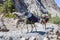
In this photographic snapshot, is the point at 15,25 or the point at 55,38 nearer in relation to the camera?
the point at 55,38

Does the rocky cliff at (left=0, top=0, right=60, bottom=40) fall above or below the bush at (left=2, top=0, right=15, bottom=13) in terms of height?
below

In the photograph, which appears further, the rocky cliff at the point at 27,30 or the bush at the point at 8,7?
the bush at the point at 8,7

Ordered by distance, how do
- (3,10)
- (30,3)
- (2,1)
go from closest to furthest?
1. (3,10)
2. (2,1)
3. (30,3)

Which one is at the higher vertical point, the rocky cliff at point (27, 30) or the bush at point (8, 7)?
the bush at point (8, 7)

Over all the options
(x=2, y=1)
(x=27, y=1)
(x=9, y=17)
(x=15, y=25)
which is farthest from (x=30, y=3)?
(x=15, y=25)

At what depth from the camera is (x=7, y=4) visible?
40125 millimetres

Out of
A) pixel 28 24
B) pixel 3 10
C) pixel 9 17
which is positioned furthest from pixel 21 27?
pixel 3 10

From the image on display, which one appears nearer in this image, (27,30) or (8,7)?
(27,30)

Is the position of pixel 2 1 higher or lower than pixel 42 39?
higher

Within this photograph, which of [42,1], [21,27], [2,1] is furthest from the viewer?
[42,1]

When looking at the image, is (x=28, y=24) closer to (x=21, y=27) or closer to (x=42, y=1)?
(x=21, y=27)

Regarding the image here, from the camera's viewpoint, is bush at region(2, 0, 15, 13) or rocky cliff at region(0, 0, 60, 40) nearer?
rocky cliff at region(0, 0, 60, 40)

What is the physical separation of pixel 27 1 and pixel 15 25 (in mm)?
27813

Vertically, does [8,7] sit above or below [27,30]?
above
